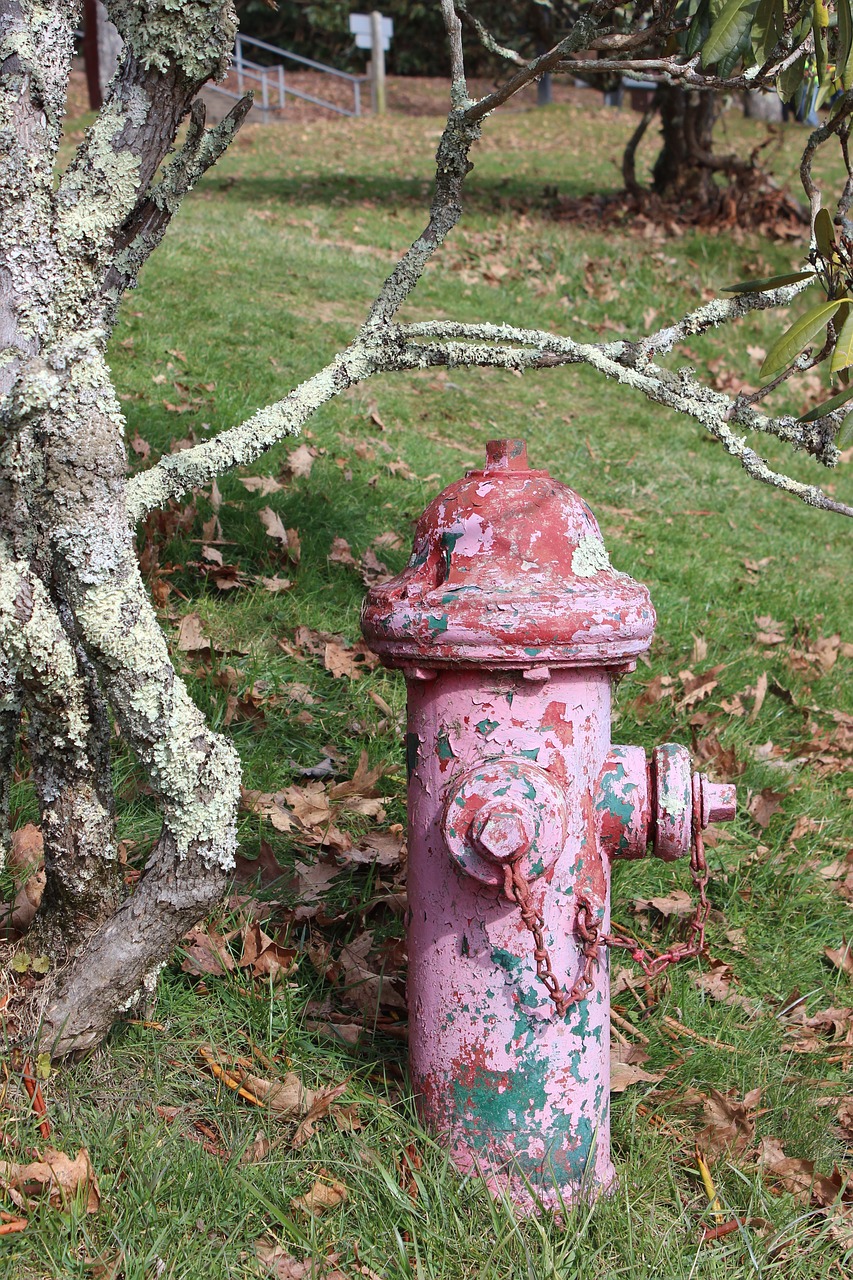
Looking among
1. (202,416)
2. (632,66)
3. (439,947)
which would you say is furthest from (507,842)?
(202,416)

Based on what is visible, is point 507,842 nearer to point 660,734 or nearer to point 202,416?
point 660,734

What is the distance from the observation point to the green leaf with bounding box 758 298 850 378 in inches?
83.8

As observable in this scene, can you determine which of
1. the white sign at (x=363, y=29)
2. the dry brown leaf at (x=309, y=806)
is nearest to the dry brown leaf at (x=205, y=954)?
the dry brown leaf at (x=309, y=806)

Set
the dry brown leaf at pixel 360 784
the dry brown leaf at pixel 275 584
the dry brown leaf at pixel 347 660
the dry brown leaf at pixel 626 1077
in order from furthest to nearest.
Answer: the dry brown leaf at pixel 275 584
the dry brown leaf at pixel 347 660
the dry brown leaf at pixel 360 784
the dry brown leaf at pixel 626 1077

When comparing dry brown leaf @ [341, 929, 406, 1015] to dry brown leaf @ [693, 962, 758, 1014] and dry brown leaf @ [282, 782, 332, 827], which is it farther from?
dry brown leaf @ [693, 962, 758, 1014]

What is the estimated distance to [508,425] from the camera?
648cm

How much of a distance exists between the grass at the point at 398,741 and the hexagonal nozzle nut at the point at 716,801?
66 cm

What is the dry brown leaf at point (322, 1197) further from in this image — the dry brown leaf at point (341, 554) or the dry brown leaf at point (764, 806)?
the dry brown leaf at point (341, 554)

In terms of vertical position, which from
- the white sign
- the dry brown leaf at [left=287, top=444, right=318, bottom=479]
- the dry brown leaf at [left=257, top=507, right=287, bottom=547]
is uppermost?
the white sign

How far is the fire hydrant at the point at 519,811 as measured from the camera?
1.97 meters

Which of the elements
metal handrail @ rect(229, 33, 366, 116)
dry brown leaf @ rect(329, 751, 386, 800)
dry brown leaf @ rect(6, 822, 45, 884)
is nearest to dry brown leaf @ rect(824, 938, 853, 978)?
dry brown leaf @ rect(329, 751, 386, 800)

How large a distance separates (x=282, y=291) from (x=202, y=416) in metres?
3.46

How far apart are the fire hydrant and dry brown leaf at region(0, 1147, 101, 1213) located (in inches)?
24.8

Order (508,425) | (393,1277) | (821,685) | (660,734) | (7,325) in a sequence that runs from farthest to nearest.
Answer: (508,425) < (821,685) < (660,734) < (7,325) < (393,1277)
